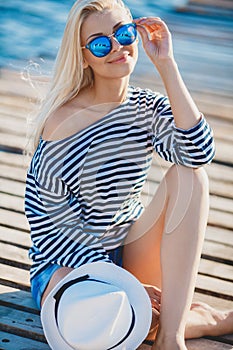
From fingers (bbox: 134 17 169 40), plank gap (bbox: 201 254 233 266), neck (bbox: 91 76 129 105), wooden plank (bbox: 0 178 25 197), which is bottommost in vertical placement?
wooden plank (bbox: 0 178 25 197)

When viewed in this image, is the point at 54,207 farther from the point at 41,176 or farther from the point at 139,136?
the point at 139,136

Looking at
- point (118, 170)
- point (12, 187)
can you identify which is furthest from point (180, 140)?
point (12, 187)

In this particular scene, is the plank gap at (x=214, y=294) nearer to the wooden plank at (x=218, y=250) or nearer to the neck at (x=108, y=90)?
the wooden plank at (x=218, y=250)

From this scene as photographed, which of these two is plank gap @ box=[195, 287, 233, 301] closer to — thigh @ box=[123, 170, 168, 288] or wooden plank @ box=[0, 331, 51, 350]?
thigh @ box=[123, 170, 168, 288]

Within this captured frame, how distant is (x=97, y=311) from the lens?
2.23 meters

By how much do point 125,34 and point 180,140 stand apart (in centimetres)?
34

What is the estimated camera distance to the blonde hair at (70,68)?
2.41 metres

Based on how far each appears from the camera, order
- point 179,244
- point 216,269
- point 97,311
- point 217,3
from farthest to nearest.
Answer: point 217,3
point 216,269
point 179,244
point 97,311

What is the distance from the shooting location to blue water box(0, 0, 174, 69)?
6172 millimetres

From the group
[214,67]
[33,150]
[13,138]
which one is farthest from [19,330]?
[214,67]

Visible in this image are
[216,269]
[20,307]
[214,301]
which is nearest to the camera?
[20,307]

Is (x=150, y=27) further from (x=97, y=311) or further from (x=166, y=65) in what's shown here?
(x=97, y=311)

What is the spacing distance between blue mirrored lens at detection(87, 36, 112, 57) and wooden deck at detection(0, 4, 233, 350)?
0.49 m

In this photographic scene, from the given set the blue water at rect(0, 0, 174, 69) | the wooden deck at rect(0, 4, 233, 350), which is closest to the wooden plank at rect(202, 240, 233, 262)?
the wooden deck at rect(0, 4, 233, 350)
